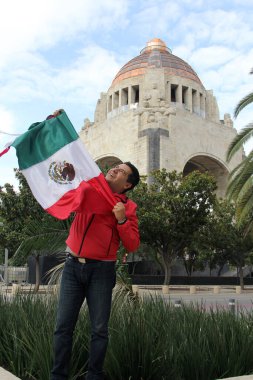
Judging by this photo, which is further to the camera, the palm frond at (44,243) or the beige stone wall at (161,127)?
the beige stone wall at (161,127)

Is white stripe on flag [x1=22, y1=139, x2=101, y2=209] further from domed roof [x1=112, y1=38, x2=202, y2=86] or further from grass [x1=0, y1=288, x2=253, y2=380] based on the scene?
domed roof [x1=112, y1=38, x2=202, y2=86]

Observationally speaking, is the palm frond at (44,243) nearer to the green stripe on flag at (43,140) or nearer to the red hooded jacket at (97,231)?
the green stripe on flag at (43,140)

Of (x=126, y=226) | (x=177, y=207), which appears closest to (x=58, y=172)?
(x=126, y=226)

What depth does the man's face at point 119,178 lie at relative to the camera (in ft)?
11.5

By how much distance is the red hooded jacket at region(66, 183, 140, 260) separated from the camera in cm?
327

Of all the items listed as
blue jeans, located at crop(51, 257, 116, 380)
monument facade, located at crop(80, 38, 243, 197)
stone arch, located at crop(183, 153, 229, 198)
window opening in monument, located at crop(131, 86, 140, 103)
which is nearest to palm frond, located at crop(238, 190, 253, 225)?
blue jeans, located at crop(51, 257, 116, 380)

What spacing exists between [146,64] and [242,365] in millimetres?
52542

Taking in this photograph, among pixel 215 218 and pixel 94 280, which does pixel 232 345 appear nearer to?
pixel 94 280

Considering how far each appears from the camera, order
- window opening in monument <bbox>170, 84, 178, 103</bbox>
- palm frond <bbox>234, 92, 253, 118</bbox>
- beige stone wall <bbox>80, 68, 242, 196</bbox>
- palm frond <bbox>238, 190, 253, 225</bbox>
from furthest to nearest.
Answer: window opening in monument <bbox>170, 84, 178, 103</bbox>
beige stone wall <bbox>80, 68, 242, 196</bbox>
palm frond <bbox>238, 190, 253, 225</bbox>
palm frond <bbox>234, 92, 253, 118</bbox>

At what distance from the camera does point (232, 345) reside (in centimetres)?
402

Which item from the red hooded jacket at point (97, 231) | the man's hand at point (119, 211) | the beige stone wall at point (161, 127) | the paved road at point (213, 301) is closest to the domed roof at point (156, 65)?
the beige stone wall at point (161, 127)

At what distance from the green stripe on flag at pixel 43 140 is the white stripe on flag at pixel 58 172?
0.05 meters

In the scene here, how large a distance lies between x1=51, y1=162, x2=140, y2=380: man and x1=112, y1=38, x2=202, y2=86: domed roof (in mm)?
49801

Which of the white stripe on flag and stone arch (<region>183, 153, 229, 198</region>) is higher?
stone arch (<region>183, 153, 229, 198</region>)
